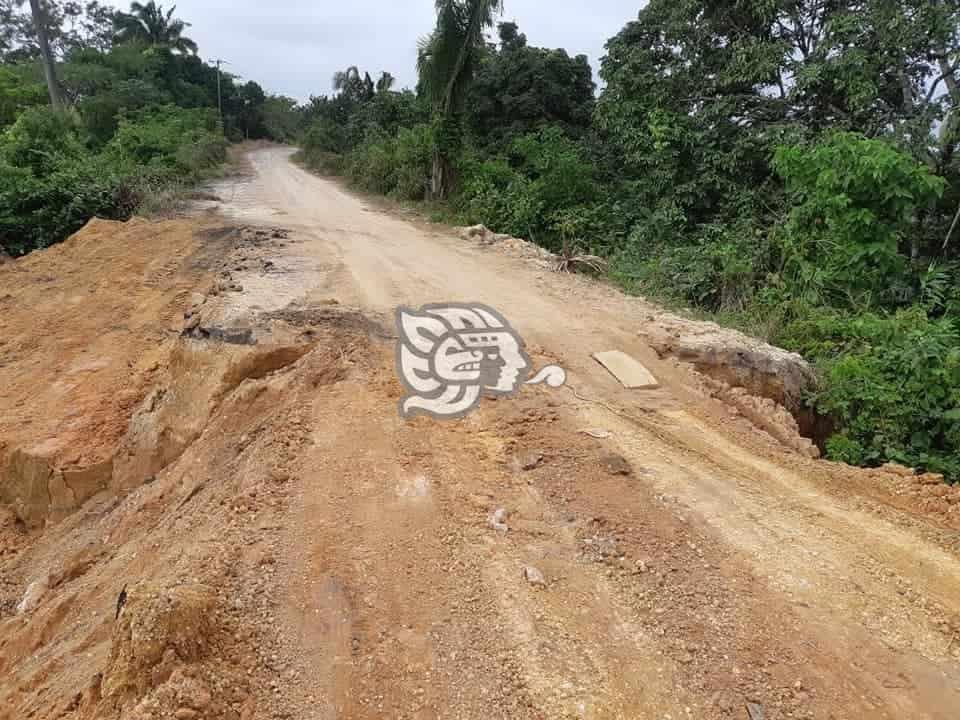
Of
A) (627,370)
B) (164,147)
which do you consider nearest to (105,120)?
(164,147)

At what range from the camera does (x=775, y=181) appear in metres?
9.86

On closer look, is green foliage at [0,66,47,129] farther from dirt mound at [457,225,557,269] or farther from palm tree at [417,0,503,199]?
dirt mound at [457,225,557,269]

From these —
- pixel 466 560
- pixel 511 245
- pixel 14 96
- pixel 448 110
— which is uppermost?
pixel 448 110

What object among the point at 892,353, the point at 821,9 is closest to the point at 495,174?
the point at 821,9

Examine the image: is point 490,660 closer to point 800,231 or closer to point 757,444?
point 757,444

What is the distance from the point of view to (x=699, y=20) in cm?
1066

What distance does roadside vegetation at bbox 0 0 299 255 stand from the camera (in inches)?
408

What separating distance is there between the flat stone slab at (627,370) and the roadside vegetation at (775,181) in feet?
4.56

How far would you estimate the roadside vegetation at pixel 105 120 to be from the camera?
34.0 feet

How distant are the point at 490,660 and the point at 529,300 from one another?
169 inches

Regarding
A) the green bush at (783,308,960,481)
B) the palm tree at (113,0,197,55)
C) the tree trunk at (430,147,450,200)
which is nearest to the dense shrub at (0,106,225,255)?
the tree trunk at (430,147,450,200)

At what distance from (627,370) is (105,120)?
23.4 meters

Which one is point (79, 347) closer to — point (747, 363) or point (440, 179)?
point (747, 363)

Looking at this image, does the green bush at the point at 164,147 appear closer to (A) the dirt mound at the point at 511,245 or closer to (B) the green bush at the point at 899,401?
(A) the dirt mound at the point at 511,245
